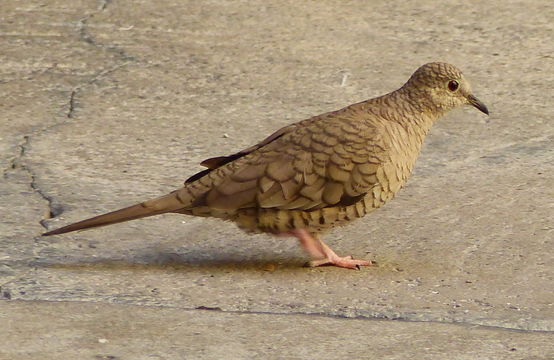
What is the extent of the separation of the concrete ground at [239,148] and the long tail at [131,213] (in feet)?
0.56

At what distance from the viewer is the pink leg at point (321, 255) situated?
16.4 feet

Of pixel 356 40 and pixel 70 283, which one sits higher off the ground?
pixel 356 40

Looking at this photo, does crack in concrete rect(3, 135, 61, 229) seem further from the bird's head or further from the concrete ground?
the bird's head

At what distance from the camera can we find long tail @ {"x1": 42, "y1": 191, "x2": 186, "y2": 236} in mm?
4812

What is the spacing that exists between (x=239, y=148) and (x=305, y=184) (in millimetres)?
1473

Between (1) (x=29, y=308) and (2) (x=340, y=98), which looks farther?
(2) (x=340, y=98)

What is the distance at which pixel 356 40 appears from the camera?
7770 mm

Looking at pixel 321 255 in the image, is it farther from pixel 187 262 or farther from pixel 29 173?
pixel 29 173

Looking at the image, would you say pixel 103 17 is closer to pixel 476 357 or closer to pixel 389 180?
pixel 389 180

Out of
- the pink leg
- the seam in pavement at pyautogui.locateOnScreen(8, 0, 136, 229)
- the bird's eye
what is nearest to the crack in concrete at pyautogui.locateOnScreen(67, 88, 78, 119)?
the seam in pavement at pyautogui.locateOnScreen(8, 0, 136, 229)

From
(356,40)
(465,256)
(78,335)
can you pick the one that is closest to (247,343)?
(78,335)

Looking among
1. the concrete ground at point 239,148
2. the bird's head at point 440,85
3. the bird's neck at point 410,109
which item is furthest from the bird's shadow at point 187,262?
the bird's head at point 440,85

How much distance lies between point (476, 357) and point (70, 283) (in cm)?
152

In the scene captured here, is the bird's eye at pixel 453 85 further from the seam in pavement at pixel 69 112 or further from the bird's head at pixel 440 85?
the seam in pavement at pixel 69 112
